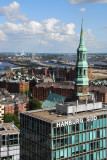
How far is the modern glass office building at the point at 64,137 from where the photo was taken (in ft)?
164

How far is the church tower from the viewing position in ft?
316

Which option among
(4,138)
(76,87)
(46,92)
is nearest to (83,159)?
(4,138)

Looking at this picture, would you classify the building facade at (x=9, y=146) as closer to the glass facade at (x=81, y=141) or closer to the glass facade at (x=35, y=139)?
the glass facade at (x=35, y=139)

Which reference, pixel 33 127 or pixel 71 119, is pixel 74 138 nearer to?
pixel 71 119

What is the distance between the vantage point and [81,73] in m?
98.6

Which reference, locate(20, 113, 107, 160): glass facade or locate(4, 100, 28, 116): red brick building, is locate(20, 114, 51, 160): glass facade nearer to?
locate(20, 113, 107, 160): glass facade

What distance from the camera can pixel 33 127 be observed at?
176ft

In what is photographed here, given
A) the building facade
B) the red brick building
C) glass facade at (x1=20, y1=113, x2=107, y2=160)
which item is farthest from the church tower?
the red brick building

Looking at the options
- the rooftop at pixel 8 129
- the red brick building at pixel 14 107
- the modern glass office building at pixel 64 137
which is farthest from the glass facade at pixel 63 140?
the red brick building at pixel 14 107

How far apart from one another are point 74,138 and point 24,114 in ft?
34.5

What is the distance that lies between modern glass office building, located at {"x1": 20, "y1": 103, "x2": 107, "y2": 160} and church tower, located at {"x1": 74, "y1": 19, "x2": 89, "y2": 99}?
40.5 metres

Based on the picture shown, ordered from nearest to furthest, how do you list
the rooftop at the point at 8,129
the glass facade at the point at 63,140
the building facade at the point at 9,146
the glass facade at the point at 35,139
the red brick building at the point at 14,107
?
the glass facade at the point at 63,140 < the glass facade at the point at 35,139 < the building facade at the point at 9,146 < the rooftop at the point at 8,129 < the red brick building at the point at 14,107

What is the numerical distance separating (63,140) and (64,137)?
0.53m

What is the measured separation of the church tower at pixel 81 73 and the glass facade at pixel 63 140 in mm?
42354
